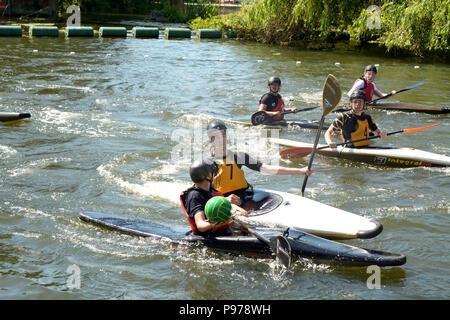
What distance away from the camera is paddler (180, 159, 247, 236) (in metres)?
4.88

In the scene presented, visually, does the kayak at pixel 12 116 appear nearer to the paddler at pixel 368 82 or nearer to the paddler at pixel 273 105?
the paddler at pixel 273 105

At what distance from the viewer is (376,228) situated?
5461 millimetres

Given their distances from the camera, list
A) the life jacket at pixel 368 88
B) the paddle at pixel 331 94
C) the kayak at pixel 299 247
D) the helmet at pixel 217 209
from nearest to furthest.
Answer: the helmet at pixel 217 209, the kayak at pixel 299 247, the paddle at pixel 331 94, the life jacket at pixel 368 88

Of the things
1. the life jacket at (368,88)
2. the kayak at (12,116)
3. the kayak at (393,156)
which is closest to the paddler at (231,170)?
the kayak at (393,156)

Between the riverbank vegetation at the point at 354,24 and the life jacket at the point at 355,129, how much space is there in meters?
9.86

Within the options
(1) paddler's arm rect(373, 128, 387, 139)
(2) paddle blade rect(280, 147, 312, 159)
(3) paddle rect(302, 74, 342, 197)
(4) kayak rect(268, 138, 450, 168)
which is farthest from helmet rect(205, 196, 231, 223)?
(4) kayak rect(268, 138, 450, 168)

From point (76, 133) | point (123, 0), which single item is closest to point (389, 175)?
point (76, 133)

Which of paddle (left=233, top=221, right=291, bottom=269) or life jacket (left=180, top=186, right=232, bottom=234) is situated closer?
paddle (left=233, top=221, right=291, bottom=269)

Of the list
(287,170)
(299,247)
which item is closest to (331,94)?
(287,170)

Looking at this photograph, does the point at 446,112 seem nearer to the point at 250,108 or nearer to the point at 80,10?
the point at 250,108

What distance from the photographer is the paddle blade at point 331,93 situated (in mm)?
6789

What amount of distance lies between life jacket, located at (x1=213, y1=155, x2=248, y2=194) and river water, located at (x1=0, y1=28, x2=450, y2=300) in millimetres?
817

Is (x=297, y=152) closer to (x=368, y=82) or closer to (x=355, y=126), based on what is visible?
(x=355, y=126)

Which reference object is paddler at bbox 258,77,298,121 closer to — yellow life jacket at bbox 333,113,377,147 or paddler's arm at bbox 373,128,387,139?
yellow life jacket at bbox 333,113,377,147
